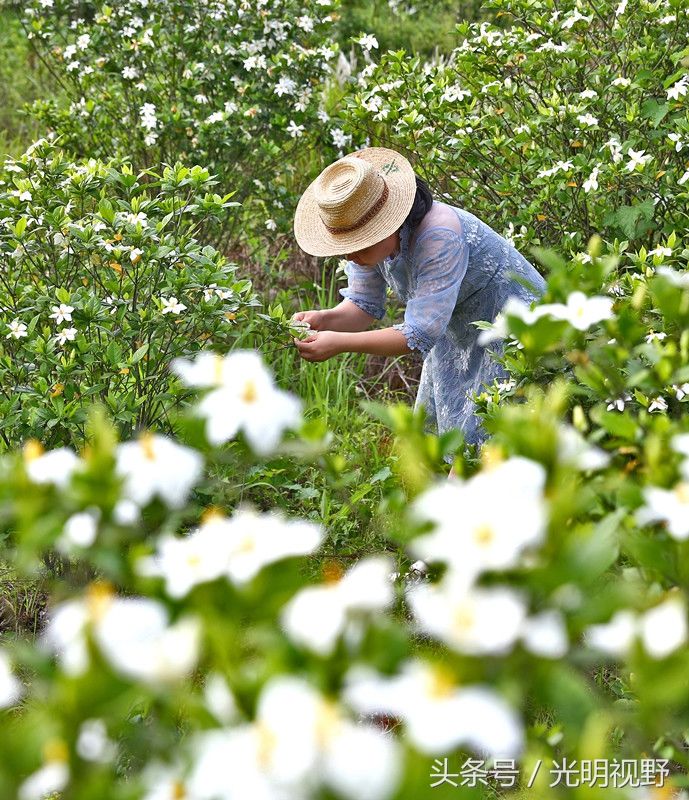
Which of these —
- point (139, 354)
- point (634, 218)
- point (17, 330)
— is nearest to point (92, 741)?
point (139, 354)

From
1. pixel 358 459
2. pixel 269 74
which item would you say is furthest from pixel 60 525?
pixel 269 74

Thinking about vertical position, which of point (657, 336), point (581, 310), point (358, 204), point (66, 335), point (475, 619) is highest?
point (475, 619)

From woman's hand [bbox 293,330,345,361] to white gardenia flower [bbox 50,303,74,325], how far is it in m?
0.57

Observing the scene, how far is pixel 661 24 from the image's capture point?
279 cm

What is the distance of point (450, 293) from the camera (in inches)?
101

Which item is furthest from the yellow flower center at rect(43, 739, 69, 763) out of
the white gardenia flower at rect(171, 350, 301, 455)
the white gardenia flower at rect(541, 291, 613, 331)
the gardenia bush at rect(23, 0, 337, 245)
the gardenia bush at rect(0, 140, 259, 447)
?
the gardenia bush at rect(23, 0, 337, 245)

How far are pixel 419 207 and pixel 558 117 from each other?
59cm

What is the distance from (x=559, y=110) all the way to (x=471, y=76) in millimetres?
408

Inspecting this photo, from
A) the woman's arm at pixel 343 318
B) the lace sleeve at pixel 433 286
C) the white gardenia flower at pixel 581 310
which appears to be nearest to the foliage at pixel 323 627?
the white gardenia flower at pixel 581 310

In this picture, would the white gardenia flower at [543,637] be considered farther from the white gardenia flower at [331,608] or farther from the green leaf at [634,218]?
the green leaf at [634,218]

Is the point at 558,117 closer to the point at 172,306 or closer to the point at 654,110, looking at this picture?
the point at 654,110

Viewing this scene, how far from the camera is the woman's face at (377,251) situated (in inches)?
102

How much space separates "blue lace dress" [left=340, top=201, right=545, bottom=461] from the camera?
2.56 m

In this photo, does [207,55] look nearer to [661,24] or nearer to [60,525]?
[661,24]
